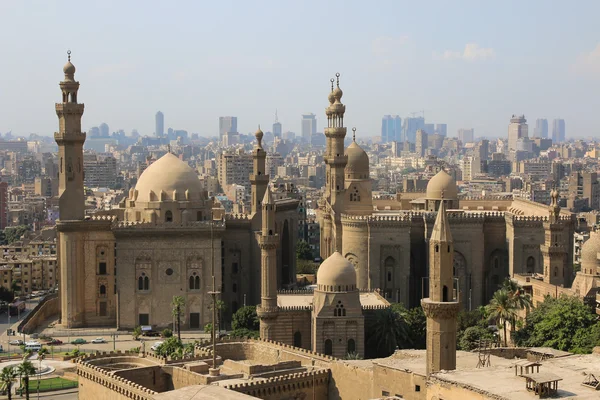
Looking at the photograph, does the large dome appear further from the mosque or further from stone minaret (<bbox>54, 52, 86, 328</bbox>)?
stone minaret (<bbox>54, 52, 86, 328</bbox>)

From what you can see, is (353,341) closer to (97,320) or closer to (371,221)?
(371,221)

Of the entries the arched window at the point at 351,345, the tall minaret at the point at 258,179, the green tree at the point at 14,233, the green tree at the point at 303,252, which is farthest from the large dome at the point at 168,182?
the green tree at the point at 14,233

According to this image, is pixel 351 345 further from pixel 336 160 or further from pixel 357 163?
pixel 357 163

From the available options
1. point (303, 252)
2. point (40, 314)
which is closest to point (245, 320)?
point (40, 314)

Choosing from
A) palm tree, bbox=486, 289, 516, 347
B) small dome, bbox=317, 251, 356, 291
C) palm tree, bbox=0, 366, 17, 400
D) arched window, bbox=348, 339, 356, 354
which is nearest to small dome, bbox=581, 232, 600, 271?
palm tree, bbox=486, 289, 516, 347

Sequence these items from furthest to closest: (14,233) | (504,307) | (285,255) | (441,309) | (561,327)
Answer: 1. (14,233)
2. (285,255)
3. (504,307)
4. (561,327)
5. (441,309)

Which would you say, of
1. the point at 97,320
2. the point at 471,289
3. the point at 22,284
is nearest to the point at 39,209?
the point at 22,284

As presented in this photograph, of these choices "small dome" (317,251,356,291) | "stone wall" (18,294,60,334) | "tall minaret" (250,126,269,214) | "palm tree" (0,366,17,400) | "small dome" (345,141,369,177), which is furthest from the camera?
"small dome" (345,141,369,177)
